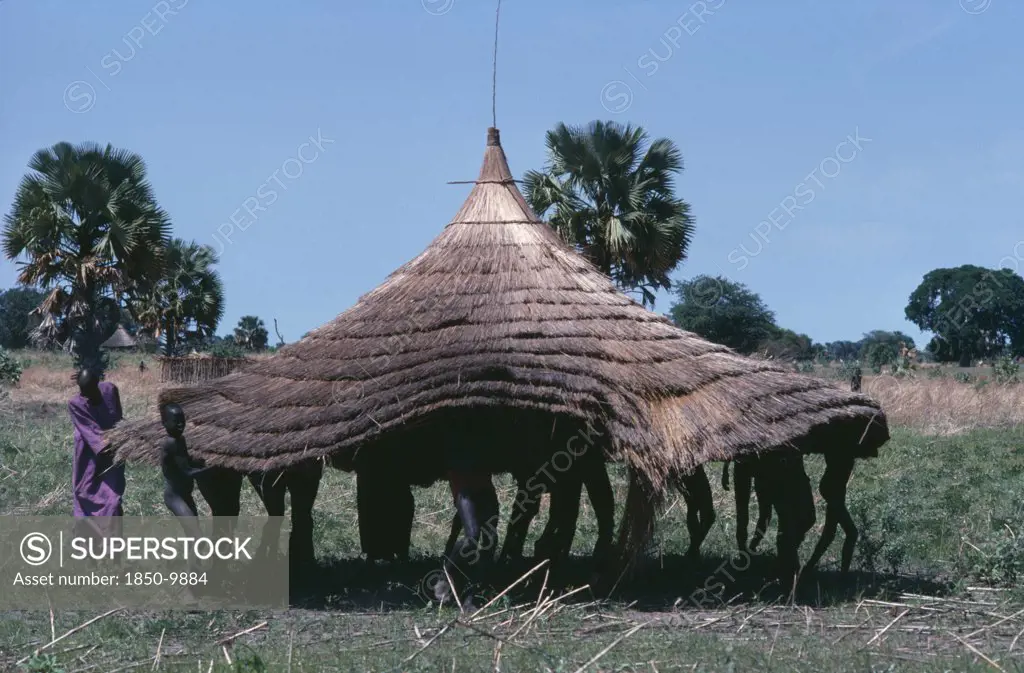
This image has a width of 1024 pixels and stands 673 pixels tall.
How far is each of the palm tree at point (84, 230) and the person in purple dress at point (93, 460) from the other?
10.9 m

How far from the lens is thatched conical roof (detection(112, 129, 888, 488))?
9289mm

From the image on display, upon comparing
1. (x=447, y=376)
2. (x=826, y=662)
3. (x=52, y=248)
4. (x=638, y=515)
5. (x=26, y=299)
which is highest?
(x=26, y=299)

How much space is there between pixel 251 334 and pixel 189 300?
16.0 meters

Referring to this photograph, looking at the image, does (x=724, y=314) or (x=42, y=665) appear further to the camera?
(x=724, y=314)

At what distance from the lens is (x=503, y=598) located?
932 centimetres

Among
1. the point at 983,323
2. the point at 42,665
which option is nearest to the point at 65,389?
the point at 42,665

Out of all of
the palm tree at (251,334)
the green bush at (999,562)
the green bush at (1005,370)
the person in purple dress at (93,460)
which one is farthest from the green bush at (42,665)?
the palm tree at (251,334)

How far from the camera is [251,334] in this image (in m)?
47.8

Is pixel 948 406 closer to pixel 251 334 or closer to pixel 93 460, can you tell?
pixel 93 460

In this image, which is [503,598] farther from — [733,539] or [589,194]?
[589,194]

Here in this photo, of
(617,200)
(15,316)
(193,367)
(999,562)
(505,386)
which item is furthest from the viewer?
(15,316)

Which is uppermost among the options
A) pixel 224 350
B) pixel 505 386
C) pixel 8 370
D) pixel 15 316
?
pixel 15 316

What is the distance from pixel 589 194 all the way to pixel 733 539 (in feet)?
23.6

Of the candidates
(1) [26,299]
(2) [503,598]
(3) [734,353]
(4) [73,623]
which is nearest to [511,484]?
(3) [734,353]
